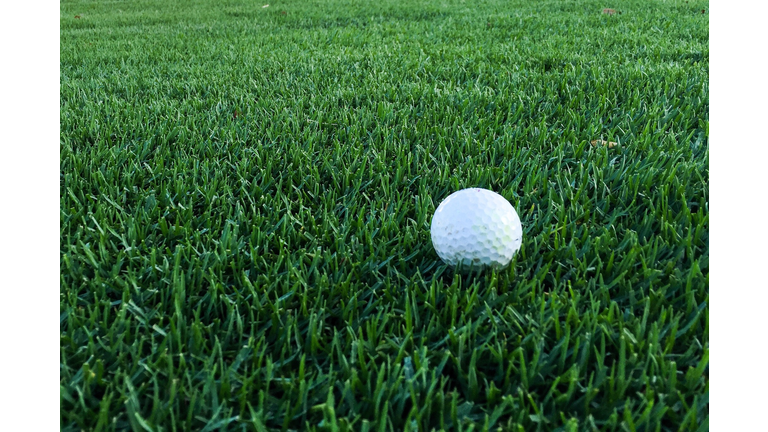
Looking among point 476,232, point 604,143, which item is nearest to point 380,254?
point 476,232

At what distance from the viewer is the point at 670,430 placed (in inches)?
47.9

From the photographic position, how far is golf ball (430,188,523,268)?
1.67 m

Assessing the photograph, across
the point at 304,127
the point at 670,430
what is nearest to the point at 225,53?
the point at 304,127

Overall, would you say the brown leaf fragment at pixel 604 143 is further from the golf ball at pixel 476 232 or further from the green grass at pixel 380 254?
the golf ball at pixel 476 232

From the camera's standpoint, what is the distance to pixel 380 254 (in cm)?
181

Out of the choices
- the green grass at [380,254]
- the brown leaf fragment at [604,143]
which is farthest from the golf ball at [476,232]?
the brown leaf fragment at [604,143]

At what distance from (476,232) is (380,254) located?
0.32 metres

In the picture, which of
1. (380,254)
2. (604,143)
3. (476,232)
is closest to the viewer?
(476,232)

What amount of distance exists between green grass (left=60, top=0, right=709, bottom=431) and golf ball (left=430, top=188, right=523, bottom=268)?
58 millimetres

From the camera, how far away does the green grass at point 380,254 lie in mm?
1275

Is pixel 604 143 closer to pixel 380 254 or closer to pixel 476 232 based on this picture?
pixel 476 232

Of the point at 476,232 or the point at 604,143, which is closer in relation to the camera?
the point at 476,232

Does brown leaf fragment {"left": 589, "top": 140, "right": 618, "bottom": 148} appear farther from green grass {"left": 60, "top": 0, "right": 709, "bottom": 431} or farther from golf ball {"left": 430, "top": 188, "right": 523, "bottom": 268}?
golf ball {"left": 430, "top": 188, "right": 523, "bottom": 268}

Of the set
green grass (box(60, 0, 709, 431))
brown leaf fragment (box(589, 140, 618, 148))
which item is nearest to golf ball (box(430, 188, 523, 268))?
green grass (box(60, 0, 709, 431))
